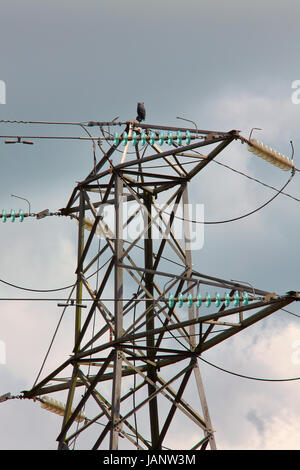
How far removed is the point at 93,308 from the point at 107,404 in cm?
309

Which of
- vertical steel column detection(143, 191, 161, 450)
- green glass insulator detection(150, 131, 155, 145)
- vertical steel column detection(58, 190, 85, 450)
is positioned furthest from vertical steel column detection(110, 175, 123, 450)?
vertical steel column detection(58, 190, 85, 450)

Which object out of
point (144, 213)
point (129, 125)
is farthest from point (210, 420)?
point (129, 125)

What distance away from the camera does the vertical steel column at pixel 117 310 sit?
36.6m

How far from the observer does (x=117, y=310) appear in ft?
124

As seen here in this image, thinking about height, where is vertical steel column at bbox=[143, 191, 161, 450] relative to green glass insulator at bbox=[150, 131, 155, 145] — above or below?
below

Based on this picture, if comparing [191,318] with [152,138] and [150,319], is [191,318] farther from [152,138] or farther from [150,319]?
[152,138]

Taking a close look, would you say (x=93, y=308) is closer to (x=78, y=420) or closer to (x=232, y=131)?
(x=78, y=420)

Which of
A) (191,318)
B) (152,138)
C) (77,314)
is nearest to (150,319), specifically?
(191,318)

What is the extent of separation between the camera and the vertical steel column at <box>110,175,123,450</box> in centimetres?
3662

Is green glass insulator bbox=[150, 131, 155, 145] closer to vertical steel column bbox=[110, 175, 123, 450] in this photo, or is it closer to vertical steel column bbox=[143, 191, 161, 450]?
vertical steel column bbox=[110, 175, 123, 450]

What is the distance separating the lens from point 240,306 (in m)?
35.3

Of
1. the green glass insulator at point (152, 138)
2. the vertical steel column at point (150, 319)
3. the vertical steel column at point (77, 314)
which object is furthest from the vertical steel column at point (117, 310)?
the vertical steel column at point (77, 314)

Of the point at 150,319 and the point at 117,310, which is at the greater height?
the point at 117,310

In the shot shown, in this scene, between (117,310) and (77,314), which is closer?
(117,310)
